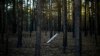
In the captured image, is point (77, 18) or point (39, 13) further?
point (39, 13)

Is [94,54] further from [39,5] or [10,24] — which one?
[10,24]

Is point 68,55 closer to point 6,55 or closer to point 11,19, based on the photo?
point 6,55

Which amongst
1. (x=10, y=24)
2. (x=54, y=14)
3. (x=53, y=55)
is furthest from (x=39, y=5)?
(x=54, y=14)

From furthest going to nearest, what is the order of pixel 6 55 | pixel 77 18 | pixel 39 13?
pixel 6 55, pixel 39 13, pixel 77 18

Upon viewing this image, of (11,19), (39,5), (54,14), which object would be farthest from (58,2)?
(39,5)

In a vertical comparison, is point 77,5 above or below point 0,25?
above

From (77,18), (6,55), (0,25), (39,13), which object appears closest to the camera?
(77,18)

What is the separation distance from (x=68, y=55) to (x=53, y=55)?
0.91 metres

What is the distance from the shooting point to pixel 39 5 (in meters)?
8.62

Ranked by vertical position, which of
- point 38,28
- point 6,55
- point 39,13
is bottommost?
point 6,55

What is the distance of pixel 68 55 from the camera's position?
37.6 ft

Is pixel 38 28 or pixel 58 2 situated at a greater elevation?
pixel 58 2

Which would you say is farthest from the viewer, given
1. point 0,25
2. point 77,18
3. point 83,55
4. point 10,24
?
point 10,24

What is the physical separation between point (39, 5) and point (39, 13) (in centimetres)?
37
